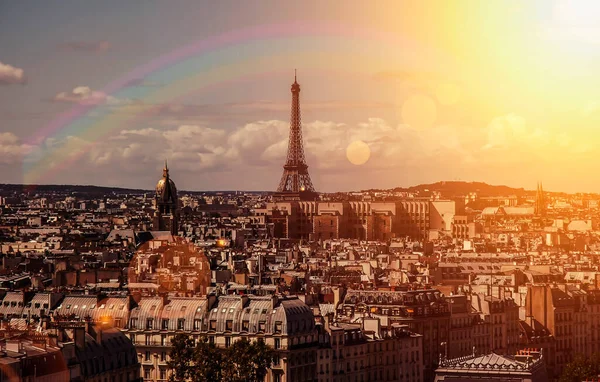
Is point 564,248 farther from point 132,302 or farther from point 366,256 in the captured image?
point 132,302

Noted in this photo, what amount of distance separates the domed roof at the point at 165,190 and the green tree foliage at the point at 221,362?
100898mm

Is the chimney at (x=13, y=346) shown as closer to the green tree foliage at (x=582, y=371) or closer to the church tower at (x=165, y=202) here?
the green tree foliage at (x=582, y=371)

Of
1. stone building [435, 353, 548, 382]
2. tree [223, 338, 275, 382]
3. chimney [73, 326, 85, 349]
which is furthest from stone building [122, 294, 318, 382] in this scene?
chimney [73, 326, 85, 349]

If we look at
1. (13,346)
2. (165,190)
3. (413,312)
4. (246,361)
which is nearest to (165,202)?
(165,190)

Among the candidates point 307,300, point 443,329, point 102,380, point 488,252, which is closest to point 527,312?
point 443,329

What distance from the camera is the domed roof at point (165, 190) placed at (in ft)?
570

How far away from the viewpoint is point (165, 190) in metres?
174

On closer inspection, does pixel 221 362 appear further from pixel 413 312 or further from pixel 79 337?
pixel 413 312

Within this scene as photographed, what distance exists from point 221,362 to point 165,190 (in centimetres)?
10268

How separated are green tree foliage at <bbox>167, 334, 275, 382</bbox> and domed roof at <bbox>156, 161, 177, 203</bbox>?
331ft

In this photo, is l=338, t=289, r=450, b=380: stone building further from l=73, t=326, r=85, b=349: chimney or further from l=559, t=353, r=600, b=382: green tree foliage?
l=73, t=326, r=85, b=349: chimney

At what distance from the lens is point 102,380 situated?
64812 mm

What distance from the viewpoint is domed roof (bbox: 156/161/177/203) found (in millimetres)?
173875

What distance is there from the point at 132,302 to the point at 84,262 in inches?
1839
